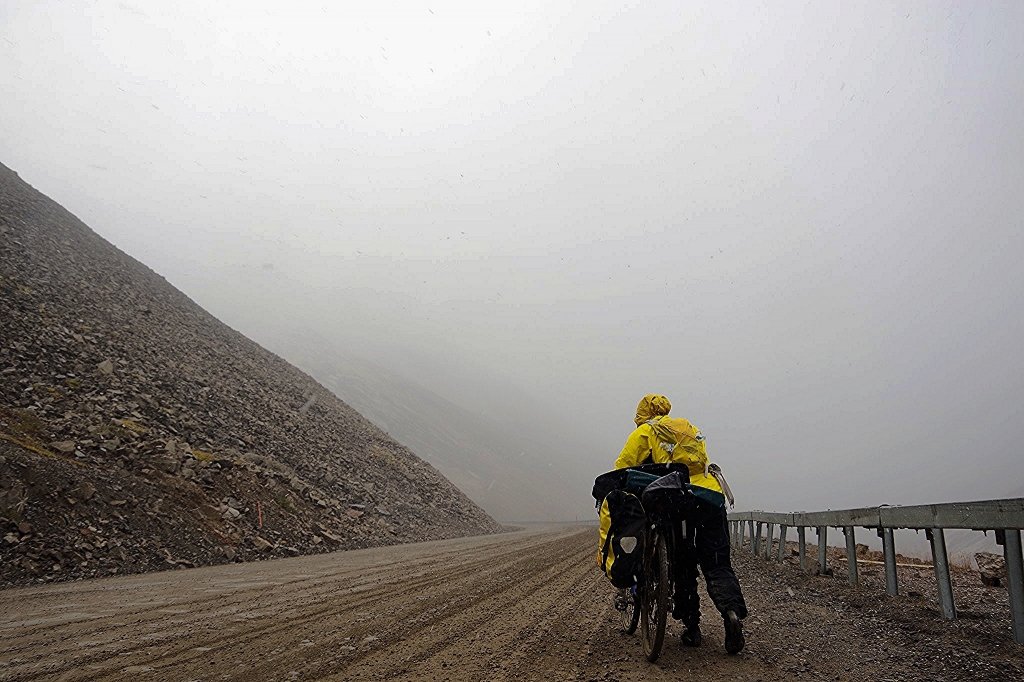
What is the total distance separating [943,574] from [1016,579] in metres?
1.13

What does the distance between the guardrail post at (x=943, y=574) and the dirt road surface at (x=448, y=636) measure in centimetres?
17

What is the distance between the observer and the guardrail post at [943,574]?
5051 millimetres

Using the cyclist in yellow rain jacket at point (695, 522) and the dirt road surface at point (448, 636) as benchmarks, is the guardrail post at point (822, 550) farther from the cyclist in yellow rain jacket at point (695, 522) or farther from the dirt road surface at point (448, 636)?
the cyclist in yellow rain jacket at point (695, 522)

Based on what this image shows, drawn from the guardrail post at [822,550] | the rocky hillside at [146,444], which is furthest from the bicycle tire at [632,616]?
A: the rocky hillside at [146,444]

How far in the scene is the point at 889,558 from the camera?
647 cm

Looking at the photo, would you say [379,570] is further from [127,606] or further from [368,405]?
[368,405]

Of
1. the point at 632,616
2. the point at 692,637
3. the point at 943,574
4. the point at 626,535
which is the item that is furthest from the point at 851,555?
the point at 626,535

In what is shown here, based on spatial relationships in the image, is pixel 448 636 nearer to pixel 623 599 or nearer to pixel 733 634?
pixel 623 599

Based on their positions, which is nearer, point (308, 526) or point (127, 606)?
point (127, 606)

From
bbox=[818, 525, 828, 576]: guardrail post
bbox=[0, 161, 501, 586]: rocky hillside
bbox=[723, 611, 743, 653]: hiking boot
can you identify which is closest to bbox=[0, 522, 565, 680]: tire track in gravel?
bbox=[0, 161, 501, 586]: rocky hillside

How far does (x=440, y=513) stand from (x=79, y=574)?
1980 cm

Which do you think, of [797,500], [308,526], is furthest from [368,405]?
[797,500]

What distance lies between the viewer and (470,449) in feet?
308

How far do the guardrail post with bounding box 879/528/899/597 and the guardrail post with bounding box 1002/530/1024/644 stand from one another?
6.85ft
